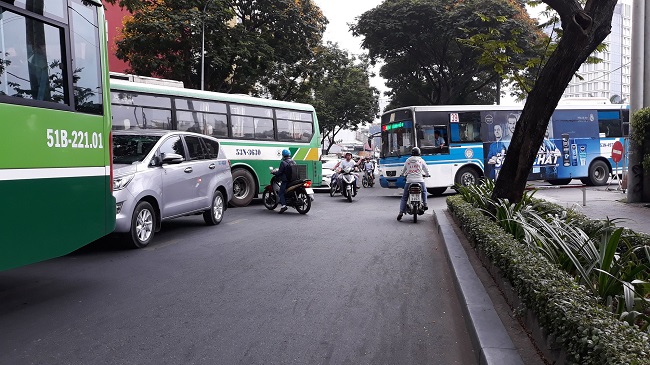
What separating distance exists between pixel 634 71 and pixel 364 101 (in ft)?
95.1

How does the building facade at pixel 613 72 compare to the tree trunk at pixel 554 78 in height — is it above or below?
above

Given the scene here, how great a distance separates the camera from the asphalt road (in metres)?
3.85

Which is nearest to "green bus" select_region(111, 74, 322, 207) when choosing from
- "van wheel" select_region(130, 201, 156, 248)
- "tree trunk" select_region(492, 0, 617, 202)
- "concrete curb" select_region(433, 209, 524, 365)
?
"van wheel" select_region(130, 201, 156, 248)

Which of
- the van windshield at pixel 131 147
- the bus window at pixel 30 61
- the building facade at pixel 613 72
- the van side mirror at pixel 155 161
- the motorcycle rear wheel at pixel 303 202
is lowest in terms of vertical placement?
the motorcycle rear wheel at pixel 303 202

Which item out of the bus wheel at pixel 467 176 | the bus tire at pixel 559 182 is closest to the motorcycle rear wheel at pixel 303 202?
the bus wheel at pixel 467 176

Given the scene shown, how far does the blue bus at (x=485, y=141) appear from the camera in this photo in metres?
18.5

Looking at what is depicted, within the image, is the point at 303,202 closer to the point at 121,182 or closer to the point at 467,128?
the point at 121,182

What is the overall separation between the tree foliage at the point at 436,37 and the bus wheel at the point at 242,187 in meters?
13.2

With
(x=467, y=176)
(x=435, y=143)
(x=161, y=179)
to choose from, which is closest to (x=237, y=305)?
(x=161, y=179)

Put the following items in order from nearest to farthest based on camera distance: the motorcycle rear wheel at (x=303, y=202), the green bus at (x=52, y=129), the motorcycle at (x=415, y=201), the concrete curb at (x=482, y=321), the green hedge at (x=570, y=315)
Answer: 1. the green hedge at (x=570, y=315)
2. the concrete curb at (x=482, y=321)
3. the green bus at (x=52, y=129)
4. the motorcycle at (x=415, y=201)
5. the motorcycle rear wheel at (x=303, y=202)

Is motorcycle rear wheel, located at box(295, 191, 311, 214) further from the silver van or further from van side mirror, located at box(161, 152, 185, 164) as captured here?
van side mirror, located at box(161, 152, 185, 164)

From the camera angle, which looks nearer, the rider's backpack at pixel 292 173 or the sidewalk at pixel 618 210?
the sidewalk at pixel 618 210

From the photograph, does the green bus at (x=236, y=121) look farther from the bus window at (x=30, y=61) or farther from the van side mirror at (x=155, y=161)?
the bus window at (x=30, y=61)

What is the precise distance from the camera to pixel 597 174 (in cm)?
2112
